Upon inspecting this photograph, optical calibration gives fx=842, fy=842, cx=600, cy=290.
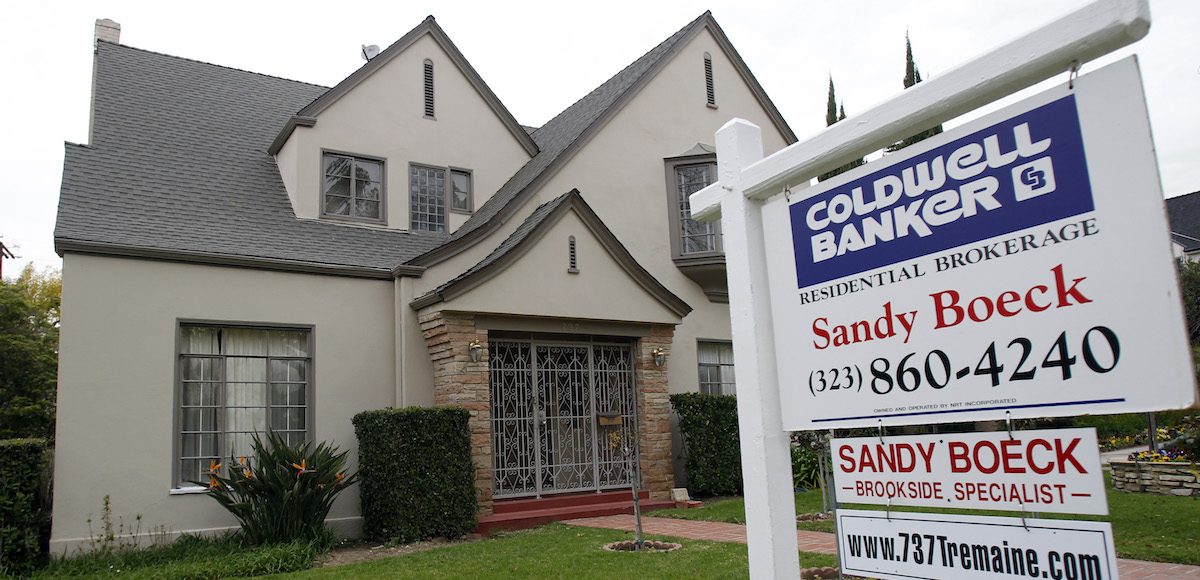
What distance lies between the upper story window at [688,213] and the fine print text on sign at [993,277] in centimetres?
1140

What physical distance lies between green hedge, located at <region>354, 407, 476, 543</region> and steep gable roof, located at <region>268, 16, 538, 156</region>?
203 inches

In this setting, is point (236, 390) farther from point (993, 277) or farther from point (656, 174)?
point (993, 277)

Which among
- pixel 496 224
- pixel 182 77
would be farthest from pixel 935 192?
pixel 182 77

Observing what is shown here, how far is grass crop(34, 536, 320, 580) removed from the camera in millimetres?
8570

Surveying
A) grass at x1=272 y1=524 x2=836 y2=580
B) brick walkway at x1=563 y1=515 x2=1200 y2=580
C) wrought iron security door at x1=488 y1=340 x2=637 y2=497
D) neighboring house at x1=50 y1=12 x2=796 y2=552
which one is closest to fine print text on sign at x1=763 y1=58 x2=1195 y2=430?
brick walkway at x1=563 y1=515 x2=1200 y2=580

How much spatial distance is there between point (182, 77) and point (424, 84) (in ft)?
14.5

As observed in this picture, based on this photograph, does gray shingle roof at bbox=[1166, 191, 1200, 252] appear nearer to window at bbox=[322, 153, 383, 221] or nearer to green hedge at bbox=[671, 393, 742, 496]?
green hedge at bbox=[671, 393, 742, 496]

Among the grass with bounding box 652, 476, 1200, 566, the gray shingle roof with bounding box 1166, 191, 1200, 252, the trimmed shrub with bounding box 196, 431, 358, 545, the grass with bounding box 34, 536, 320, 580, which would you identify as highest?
the gray shingle roof with bounding box 1166, 191, 1200, 252

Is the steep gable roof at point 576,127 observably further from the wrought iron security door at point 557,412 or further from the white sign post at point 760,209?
the white sign post at point 760,209

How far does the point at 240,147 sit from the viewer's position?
13711 mm

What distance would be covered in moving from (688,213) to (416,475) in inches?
286

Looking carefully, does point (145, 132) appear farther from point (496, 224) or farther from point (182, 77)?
point (496, 224)

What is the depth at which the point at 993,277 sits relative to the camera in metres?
2.95

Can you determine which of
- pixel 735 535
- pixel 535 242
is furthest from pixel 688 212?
pixel 735 535
